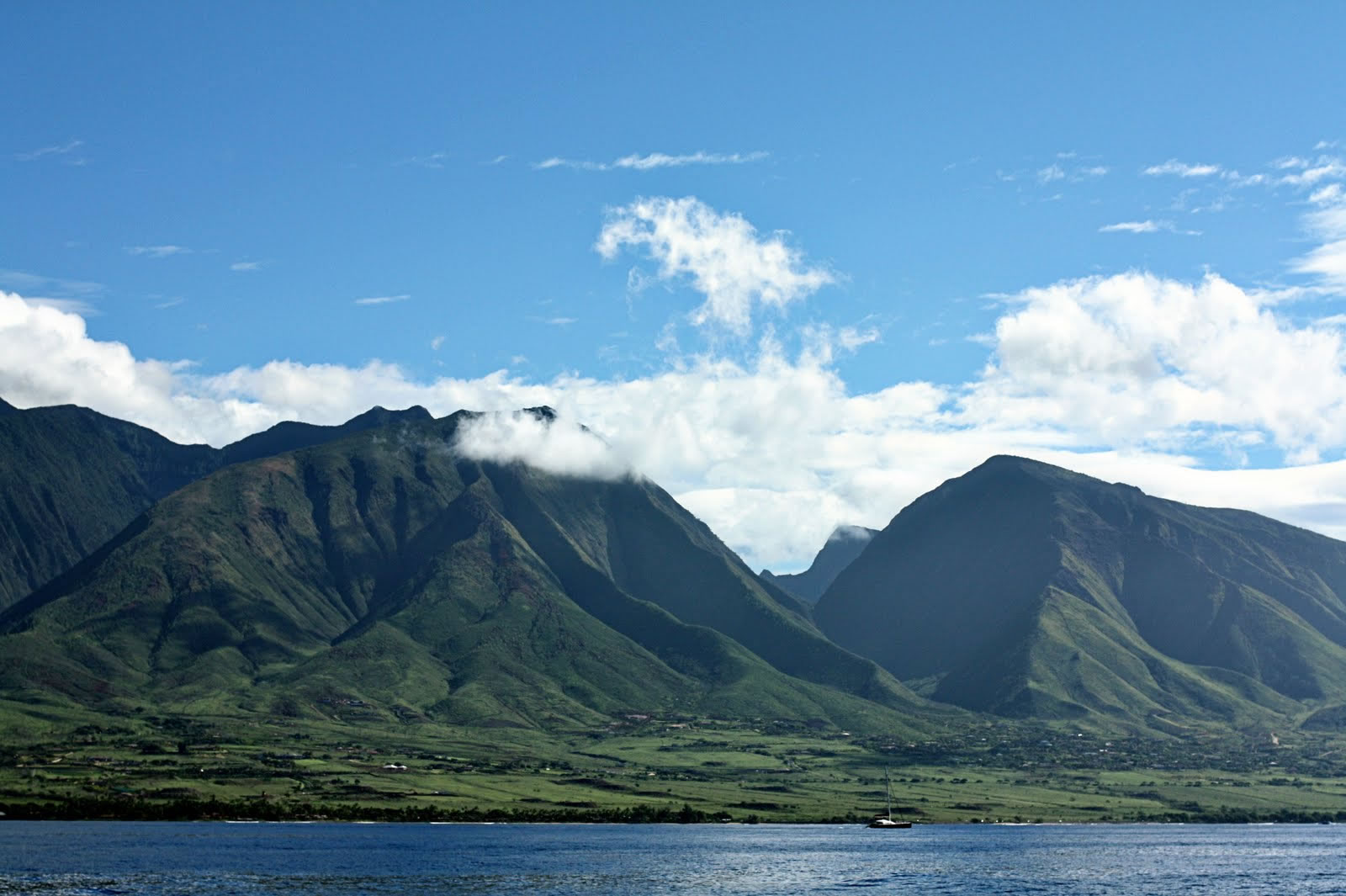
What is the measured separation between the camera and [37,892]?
194 metres

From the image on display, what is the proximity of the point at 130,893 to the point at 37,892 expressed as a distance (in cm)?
1154

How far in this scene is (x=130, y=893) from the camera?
200 m
